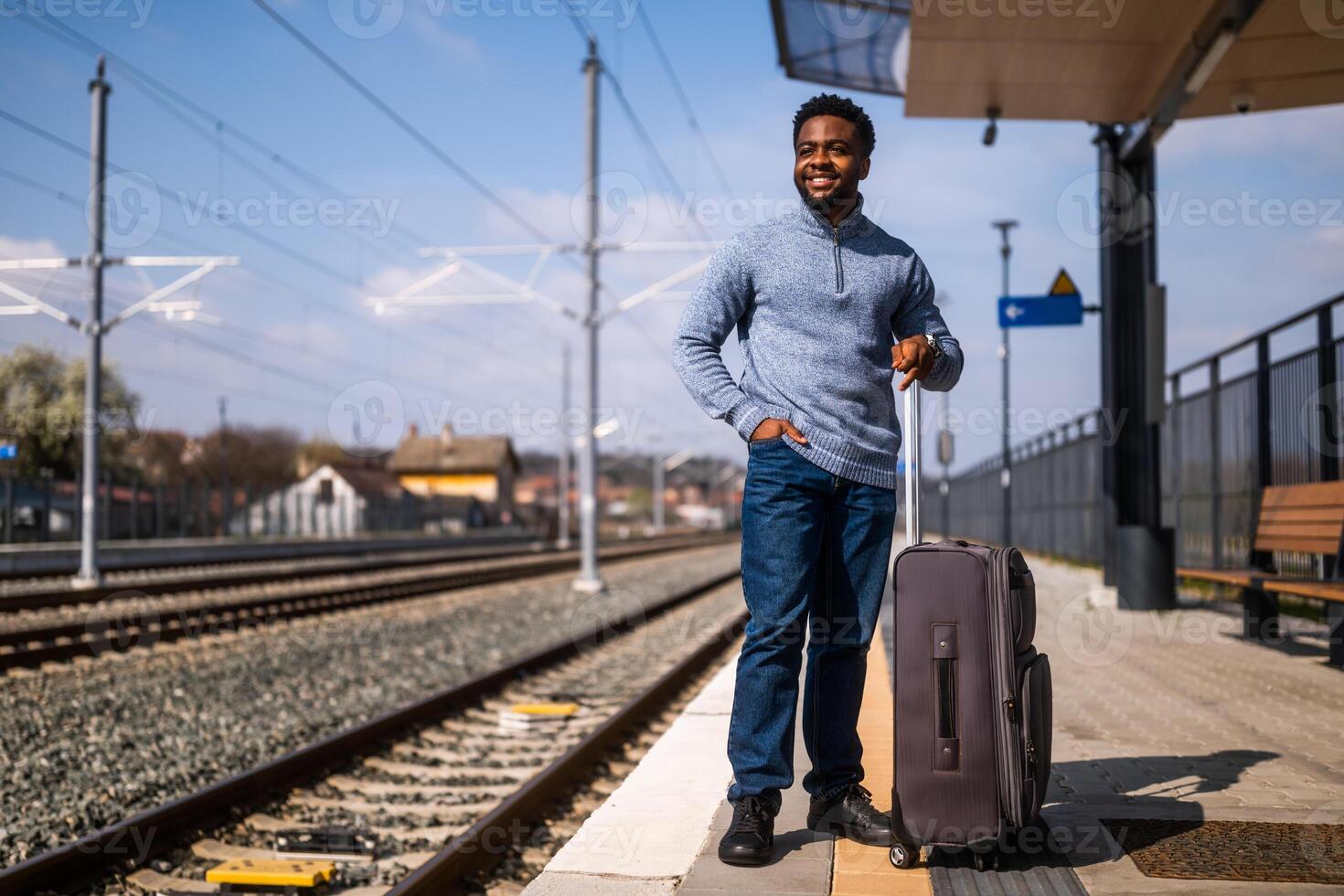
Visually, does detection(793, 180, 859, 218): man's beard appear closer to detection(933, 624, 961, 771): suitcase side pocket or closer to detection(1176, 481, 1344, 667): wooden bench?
detection(933, 624, 961, 771): suitcase side pocket

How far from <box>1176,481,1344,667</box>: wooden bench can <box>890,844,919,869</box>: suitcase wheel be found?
4.01 metres

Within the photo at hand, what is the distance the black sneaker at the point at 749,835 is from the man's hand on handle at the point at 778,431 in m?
0.94

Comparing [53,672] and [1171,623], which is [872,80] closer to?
[1171,623]

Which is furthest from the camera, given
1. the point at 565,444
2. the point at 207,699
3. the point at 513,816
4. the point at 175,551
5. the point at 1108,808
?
the point at 565,444

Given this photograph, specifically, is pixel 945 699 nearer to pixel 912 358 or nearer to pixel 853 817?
pixel 853 817

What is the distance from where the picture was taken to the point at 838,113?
3305 mm

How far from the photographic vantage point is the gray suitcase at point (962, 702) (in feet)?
9.71

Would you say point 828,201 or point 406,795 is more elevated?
point 828,201

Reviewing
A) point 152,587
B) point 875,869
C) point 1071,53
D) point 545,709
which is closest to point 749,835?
point 875,869

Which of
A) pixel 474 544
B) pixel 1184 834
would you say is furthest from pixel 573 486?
pixel 1184 834

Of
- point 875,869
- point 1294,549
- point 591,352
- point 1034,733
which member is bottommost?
point 875,869

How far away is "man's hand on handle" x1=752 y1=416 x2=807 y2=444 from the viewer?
124 inches

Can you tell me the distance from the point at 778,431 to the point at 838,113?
88 cm

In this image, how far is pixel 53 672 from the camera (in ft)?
31.1
